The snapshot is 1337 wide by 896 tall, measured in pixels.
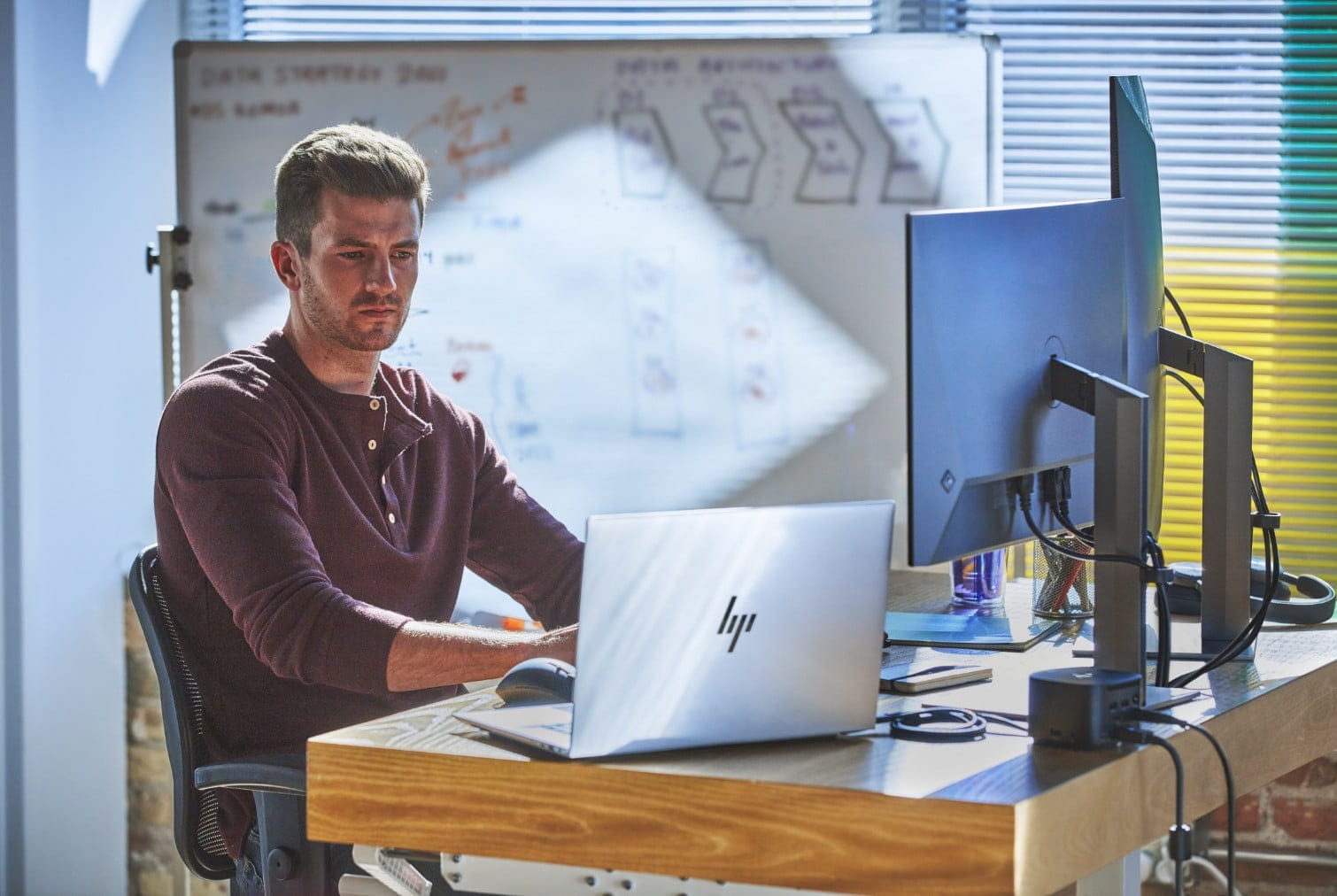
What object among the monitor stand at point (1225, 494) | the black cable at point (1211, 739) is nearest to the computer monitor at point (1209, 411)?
the monitor stand at point (1225, 494)

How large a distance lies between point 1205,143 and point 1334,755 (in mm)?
1163

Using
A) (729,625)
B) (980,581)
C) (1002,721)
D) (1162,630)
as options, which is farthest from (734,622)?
(980,581)

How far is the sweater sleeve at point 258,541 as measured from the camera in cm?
149

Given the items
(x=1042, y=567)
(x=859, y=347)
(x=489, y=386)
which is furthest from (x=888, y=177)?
(x=1042, y=567)

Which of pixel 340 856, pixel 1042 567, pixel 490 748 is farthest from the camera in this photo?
A: pixel 1042 567

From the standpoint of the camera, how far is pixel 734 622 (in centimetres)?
106

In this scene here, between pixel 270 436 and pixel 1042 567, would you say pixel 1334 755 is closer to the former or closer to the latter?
pixel 1042 567

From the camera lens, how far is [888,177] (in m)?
2.68

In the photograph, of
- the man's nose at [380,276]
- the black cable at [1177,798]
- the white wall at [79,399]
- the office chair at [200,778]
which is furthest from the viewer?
the white wall at [79,399]

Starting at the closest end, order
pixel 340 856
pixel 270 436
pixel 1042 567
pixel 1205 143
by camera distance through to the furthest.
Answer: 1. pixel 340 856
2. pixel 270 436
3. pixel 1042 567
4. pixel 1205 143

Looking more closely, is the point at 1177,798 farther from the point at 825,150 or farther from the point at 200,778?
the point at 825,150

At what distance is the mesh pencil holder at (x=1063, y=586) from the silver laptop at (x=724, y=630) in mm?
698

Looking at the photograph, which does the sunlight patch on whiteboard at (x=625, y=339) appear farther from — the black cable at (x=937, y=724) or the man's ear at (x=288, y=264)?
the black cable at (x=937, y=724)

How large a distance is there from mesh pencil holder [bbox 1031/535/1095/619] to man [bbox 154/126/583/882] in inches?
22.2
